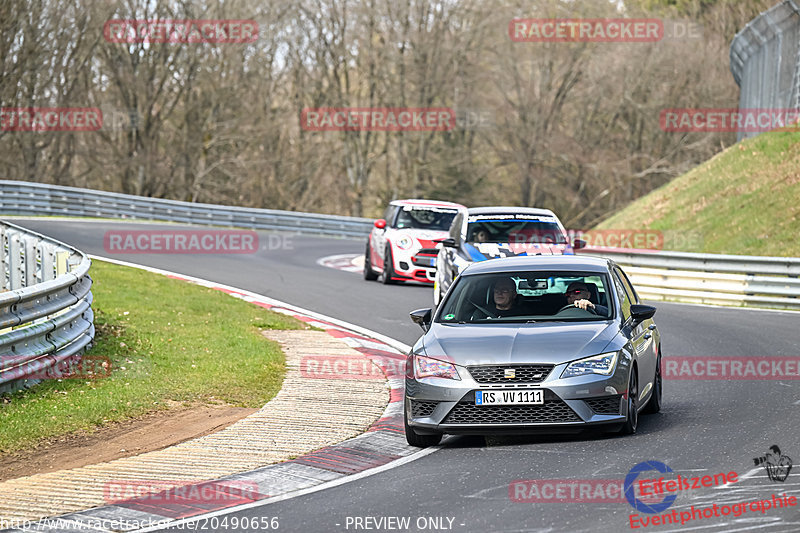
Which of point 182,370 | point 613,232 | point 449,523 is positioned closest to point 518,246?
point 182,370

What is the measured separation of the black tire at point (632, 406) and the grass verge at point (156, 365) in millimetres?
3746

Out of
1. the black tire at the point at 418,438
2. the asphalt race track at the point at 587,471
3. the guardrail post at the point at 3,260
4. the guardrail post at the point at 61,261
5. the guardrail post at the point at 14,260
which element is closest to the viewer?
the asphalt race track at the point at 587,471

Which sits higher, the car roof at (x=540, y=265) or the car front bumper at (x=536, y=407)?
the car roof at (x=540, y=265)

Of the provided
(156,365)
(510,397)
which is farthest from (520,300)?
(156,365)

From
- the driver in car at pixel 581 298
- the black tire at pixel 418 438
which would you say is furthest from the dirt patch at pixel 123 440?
the driver in car at pixel 581 298

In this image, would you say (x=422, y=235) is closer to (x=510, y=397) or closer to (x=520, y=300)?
(x=520, y=300)

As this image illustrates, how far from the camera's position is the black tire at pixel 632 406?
29.2ft

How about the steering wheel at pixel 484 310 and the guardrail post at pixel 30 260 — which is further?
the guardrail post at pixel 30 260

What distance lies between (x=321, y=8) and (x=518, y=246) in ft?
141

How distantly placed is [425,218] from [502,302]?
518 inches

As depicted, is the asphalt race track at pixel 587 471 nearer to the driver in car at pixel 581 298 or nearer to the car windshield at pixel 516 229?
the driver in car at pixel 581 298

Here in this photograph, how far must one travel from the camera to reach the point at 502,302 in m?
9.95

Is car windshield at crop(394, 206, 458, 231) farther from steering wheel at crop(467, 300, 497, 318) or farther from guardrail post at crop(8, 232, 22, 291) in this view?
steering wheel at crop(467, 300, 497, 318)

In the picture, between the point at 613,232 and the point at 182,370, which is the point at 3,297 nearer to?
the point at 182,370
